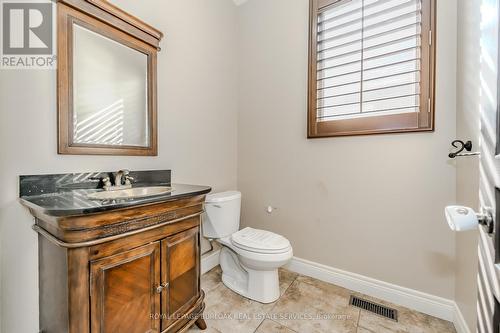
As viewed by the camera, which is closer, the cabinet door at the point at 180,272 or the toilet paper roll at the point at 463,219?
the toilet paper roll at the point at 463,219

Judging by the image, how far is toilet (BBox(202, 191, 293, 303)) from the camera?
158 centimetres

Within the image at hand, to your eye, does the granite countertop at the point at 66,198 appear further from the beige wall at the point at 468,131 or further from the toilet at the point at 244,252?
the beige wall at the point at 468,131

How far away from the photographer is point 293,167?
2088 mm

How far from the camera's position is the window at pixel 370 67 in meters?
1.53

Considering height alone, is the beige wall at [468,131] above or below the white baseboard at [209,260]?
above

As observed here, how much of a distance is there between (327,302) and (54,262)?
1700 mm

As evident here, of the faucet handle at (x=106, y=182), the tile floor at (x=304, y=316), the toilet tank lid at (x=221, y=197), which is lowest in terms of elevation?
the tile floor at (x=304, y=316)

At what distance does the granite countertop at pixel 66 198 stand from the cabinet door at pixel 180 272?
0.26 meters

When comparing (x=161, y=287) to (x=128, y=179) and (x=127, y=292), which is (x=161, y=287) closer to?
(x=127, y=292)

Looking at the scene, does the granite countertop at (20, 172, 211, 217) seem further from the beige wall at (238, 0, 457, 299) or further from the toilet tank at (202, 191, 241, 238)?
the beige wall at (238, 0, 457, 299)

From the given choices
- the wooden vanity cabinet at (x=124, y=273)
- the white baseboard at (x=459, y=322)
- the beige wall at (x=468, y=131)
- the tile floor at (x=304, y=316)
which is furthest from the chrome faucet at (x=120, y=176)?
the white baseboard at (x=459, y=322)

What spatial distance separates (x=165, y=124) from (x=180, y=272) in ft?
3.52

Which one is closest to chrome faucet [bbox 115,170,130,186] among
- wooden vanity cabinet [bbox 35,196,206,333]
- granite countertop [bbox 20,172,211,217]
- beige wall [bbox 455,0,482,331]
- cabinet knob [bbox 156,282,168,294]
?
granite countertop [bbox 20,172,211,217]

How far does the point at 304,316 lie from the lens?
1519 mm
